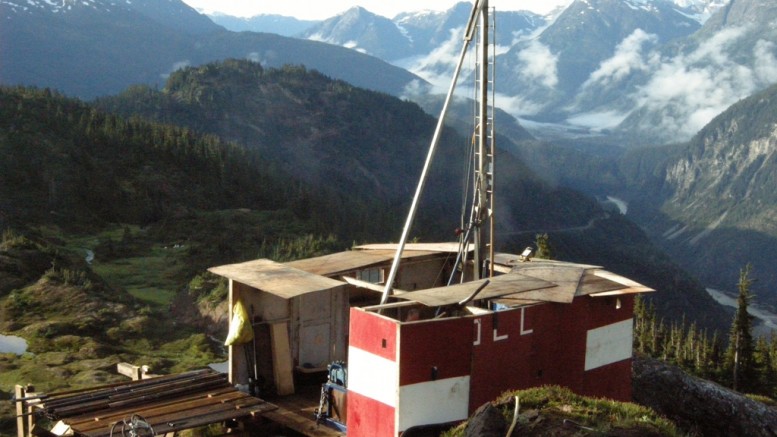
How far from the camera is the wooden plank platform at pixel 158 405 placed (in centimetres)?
1830

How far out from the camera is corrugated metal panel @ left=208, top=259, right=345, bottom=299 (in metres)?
20.7

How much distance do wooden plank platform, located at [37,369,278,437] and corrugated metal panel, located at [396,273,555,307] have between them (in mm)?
4110

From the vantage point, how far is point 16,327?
41531 mm

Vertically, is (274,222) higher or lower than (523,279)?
lower

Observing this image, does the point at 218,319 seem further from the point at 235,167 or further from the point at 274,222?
the point at 235,167

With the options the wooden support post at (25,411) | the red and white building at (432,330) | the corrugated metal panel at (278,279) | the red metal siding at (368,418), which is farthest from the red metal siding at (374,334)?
the wooden support post at (25,411)

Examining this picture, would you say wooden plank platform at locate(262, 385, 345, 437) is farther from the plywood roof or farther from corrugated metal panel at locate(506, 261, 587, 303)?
corrugated metal panel at locate(506, 261, 587, 303)

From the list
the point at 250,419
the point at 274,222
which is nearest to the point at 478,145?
the point at 250,419

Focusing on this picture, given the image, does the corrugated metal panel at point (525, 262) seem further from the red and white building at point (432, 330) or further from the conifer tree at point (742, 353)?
the conifer tree at point (742, 353)

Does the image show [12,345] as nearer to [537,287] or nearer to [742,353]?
[537,287]

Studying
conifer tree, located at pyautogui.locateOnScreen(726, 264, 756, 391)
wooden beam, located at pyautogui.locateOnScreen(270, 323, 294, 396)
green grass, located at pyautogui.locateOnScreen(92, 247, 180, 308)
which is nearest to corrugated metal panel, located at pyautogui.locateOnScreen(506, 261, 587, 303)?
wooden beam, located at pyautogui.locateOnScreen(270, 323, 294, 396)

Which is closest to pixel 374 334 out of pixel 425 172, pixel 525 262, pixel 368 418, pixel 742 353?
pixel 368 418

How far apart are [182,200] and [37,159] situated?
633 inches

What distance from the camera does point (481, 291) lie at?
65.9ft
